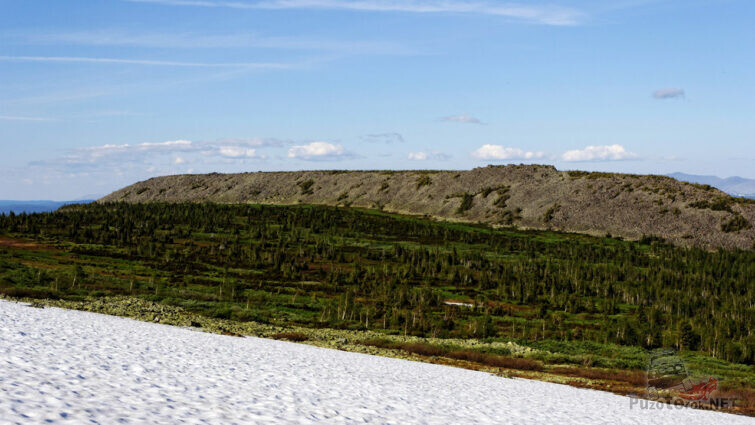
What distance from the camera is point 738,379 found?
2867 cm

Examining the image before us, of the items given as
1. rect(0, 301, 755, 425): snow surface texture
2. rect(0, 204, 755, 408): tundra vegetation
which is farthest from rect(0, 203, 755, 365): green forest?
rect(0, 301, 755, 425): snow surface texture

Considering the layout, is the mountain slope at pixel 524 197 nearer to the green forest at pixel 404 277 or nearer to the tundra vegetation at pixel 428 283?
the tundra vegetation at pixel 428 283

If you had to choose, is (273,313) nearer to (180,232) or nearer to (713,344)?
(713,344)

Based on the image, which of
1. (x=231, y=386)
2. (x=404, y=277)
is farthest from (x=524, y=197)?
(x=231, y=386)

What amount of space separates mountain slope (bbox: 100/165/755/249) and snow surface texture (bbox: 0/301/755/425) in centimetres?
7453

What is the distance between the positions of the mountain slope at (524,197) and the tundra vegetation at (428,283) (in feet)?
25.3

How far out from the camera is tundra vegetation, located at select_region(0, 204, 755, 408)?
35469 mm

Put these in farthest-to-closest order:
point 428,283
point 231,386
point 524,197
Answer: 1. point 524,197
2. point 428,283
3. point 231,386

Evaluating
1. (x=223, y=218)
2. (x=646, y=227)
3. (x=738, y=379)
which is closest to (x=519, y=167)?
(x=646, y=227)

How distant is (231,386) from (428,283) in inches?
1722

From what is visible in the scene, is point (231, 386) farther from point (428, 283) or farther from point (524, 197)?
point (524, 197)

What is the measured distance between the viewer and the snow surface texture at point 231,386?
11281 millimetres

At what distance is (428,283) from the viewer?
58094mm

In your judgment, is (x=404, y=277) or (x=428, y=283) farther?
(x=404, y=277)
